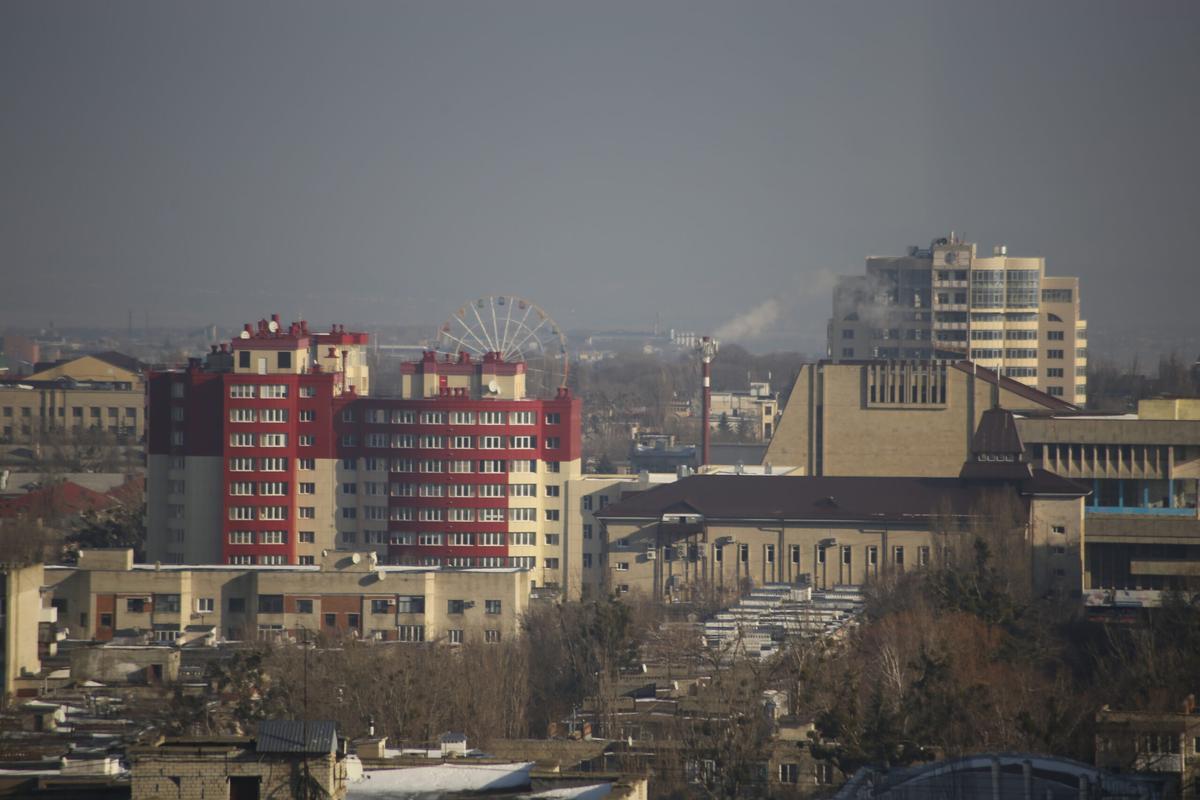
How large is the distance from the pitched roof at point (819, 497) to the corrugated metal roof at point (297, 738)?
6045 cm

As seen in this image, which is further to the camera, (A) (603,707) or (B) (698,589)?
(B) (698,589)

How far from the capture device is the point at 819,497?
93062 millimetres

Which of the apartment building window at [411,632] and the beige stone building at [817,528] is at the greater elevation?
the beige stone building at [817,528]

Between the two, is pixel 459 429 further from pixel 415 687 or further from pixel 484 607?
pixel 415 687

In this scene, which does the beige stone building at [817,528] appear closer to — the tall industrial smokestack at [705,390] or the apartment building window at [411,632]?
the apartment building window at [411,632]

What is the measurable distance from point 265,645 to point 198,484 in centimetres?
2929

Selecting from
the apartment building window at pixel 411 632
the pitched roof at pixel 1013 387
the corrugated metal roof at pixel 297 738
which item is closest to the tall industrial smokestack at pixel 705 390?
the pitched roof at pixel 1013 387

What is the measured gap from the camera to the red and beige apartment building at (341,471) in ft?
309

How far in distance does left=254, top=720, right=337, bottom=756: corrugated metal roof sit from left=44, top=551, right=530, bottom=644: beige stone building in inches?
1878

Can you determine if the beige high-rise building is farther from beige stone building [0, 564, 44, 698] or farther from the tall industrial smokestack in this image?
beige stone building [0, 564, 44, 698]

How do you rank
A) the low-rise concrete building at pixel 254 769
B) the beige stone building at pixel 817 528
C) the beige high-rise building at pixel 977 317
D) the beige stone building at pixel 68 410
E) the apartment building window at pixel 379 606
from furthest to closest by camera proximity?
1. the beige stone building at pixel 68 410
2. the beige high-rise building at pixel 977 317
3. the beige stone building at pixel 817 528
4. the apartment building window at pixel 379 606
5. the low-rise concrete building at pixel 254 769

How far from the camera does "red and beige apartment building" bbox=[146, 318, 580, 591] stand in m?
94.1

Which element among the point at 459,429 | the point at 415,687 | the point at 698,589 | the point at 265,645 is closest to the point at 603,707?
the point at 415,687

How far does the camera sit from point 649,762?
4716 cm
